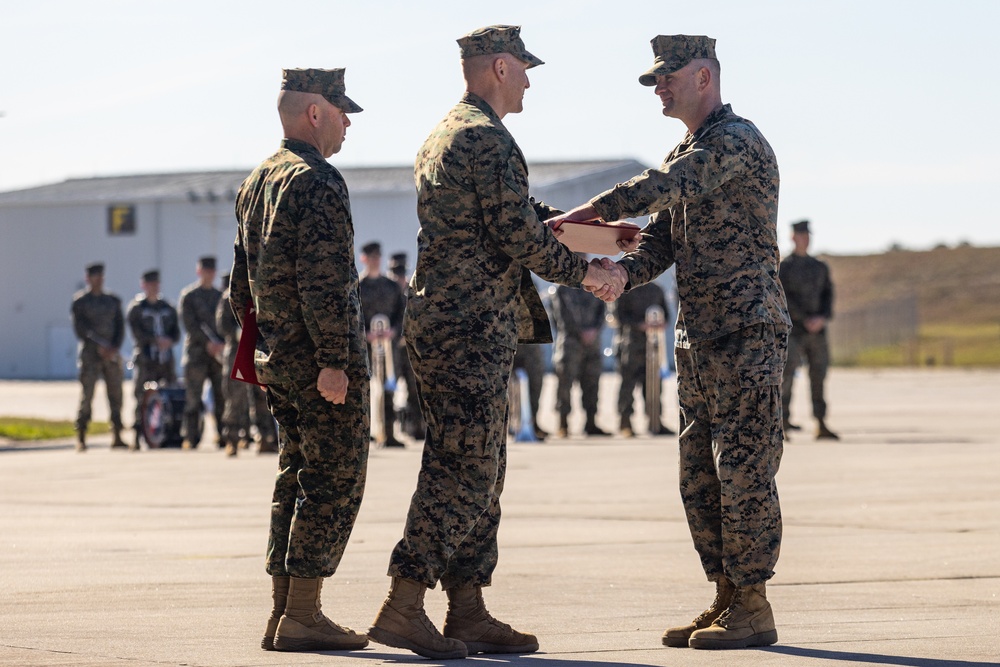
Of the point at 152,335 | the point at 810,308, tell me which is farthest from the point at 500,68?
the point at 152,335

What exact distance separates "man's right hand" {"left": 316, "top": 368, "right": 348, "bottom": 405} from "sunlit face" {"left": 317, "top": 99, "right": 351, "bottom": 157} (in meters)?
0.89

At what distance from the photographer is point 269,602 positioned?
24.1 ft

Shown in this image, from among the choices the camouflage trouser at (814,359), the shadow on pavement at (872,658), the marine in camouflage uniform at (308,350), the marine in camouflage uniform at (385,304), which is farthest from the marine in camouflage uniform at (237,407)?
the shadow on pavement at (872,658)

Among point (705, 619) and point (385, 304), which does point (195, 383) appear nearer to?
point (385, 304)

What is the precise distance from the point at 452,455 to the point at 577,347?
14.5 m

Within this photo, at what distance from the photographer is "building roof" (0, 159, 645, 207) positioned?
53438 mm

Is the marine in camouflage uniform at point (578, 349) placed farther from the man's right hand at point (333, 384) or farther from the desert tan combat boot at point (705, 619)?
the man's right hand at point (333, 384)

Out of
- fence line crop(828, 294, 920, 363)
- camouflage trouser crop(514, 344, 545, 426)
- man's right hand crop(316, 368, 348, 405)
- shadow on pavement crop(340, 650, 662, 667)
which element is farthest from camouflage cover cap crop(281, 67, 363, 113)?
fence line crop(828, 294, 920, 363)

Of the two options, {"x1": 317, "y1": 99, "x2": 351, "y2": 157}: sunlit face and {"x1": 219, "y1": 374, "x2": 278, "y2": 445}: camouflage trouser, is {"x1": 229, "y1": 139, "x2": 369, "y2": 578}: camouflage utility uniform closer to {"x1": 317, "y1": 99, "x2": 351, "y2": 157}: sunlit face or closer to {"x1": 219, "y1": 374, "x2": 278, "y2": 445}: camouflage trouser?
{"x1": 317, "y1": 99, "x2": 351, "y2": 157}: sunlit face

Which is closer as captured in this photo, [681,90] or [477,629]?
[477,629]

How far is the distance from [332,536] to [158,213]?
50390 millimetres

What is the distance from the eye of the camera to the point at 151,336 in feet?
68.7

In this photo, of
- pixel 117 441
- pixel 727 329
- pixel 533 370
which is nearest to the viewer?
pixel 727 329

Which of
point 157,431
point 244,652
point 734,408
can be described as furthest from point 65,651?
point 157,431
